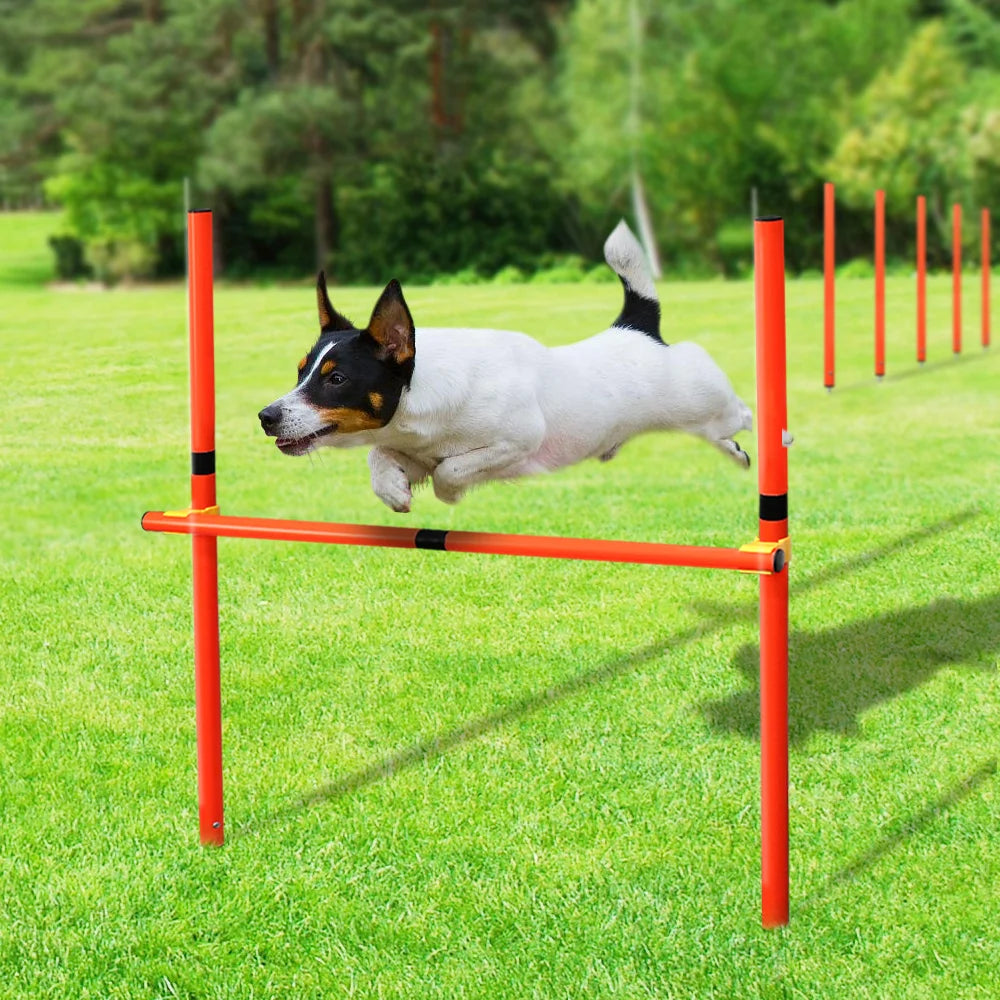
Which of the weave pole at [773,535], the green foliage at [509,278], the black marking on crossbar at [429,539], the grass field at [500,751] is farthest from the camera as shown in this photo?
the green foliage at [509,278]

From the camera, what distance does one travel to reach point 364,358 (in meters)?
2.87

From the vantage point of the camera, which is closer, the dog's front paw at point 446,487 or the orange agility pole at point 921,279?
the dog's front paw at point 446,487

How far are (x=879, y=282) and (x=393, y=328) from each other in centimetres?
1211

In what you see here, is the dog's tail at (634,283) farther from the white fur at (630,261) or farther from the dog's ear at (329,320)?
the dog's ear at (329,320)

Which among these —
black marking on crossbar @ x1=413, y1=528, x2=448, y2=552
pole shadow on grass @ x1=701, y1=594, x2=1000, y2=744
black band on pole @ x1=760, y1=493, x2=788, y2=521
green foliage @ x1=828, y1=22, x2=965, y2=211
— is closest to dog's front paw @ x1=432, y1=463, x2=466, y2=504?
black marking on crossbar @ x1=413, y1=528, x2=448, y2=552

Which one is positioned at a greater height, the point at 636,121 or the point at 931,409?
the point at 636,121

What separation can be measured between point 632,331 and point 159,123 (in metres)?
29.1

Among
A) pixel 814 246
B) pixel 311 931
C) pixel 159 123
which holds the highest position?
pixel 159 123

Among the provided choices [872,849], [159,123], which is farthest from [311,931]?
[159,123]

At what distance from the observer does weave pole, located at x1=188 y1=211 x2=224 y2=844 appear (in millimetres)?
4523

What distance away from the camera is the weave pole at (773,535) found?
3.88 m

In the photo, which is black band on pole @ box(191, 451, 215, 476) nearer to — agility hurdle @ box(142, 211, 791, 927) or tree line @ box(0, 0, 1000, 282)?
agility hurdle @ box(142, 211, 791, 927)

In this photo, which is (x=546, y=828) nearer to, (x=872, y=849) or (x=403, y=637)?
(x=872, y=849)

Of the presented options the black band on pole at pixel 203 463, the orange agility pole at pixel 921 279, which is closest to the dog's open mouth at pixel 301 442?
the black band on pole at pixel 203 463
